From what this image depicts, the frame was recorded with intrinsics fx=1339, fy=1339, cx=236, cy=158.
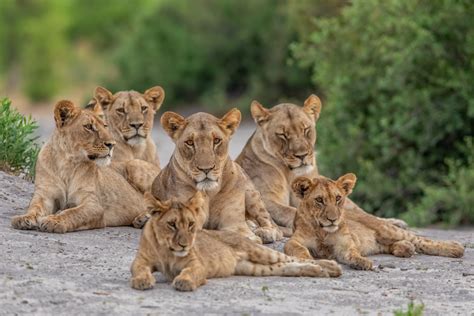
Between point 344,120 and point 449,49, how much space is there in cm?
200

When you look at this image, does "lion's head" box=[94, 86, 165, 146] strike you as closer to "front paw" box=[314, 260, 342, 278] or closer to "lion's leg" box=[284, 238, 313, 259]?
"lion's leg" box=[284, 238, 313, 259]

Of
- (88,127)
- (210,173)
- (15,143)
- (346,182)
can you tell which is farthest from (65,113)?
(346,182)

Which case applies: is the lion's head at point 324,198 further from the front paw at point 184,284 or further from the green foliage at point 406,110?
the green foliage at point 406,110

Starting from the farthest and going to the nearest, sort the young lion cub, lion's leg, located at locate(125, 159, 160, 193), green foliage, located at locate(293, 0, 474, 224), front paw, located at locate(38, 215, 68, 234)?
green foliage, located at locate(293, 0, 474, 224)
lion's leg, located at locate(125, 159, 160, 193)
front paw, located at locate(38, 215, 68, 234)
the young lion cub

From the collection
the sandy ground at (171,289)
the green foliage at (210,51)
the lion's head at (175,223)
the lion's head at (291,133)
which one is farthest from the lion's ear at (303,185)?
the green foliage at (210,51)

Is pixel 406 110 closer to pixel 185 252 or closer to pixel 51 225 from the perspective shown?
pixel 51 225

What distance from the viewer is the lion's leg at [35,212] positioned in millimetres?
8906

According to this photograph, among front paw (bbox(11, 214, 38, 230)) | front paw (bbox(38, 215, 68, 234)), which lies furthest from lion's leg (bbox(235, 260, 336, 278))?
front paw (bbox(11, 214, 38, 230))

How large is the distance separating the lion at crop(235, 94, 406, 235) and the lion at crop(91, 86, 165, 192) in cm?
74

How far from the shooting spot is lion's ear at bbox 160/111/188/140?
29.4 feet

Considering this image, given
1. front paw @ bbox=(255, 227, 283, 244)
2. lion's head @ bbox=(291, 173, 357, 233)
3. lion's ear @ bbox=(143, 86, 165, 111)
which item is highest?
lion's ear @ bbox=(143, 86, 165, 111)

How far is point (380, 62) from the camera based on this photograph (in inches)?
696

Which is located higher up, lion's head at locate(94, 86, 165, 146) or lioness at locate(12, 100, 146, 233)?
lion's head at locate(94, 86, 165, 146)

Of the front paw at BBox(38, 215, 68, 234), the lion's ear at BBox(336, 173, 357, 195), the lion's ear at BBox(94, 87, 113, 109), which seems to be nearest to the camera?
the lion's ear at BBox(336, 173, 357, 195)
